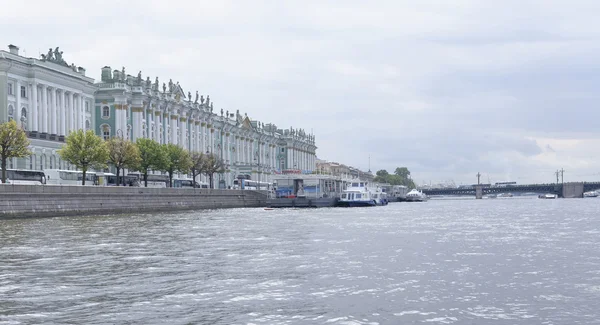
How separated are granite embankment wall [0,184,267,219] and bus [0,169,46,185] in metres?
10.7

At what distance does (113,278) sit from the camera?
74.8ft

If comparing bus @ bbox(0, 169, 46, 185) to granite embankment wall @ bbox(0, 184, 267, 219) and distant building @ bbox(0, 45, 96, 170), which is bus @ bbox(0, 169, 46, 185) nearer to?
distant building @ bbox(0, 45, 96, 170)

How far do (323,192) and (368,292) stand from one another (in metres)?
102

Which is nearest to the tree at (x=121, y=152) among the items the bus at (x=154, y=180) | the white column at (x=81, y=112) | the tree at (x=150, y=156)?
the tree at (x=150, y=156)

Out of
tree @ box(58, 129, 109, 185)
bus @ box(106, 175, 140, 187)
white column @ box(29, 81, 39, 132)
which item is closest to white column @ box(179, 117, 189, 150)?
bus @ box(106, 175, 140, 187)

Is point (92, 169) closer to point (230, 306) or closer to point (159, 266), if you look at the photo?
point (159, 266)

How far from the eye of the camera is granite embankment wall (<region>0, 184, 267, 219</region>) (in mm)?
56719

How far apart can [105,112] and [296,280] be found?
86.8 m

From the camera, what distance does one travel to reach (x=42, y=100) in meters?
87.9

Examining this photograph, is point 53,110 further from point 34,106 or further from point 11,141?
point 11,141

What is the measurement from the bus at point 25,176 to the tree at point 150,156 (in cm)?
1472

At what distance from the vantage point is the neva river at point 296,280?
17.3 m

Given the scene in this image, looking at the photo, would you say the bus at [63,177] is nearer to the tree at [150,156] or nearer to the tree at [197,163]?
the tree at [150,156]

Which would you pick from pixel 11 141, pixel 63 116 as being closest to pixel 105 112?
pixel 63 116
